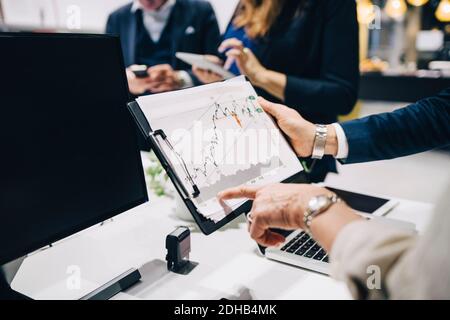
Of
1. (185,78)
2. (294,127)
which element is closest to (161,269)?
(294,127)

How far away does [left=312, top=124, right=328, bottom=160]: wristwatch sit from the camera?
3.75 ft

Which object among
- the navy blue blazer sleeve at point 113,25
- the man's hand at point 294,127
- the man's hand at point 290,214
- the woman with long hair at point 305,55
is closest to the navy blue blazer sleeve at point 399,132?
the man's hand at point 294,127

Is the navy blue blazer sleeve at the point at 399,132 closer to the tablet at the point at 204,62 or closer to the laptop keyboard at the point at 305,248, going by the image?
the laptop keyboard at the point at 305,248

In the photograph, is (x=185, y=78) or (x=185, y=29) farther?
(x=185, y=29)

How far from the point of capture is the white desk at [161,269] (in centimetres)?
82

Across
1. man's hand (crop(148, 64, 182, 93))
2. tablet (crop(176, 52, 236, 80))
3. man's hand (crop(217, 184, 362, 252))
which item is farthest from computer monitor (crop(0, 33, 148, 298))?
man's hand (crop(148, 64, 182, 93))

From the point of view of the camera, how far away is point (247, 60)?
1.60 meters

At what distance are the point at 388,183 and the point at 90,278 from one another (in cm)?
358

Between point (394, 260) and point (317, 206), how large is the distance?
0.17 m

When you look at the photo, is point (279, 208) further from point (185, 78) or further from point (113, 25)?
point (113, 25)

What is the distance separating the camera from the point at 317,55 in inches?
63.5

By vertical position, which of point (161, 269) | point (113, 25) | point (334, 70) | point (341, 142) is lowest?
point (161, 269)

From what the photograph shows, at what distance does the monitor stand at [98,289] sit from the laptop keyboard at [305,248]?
332mm
